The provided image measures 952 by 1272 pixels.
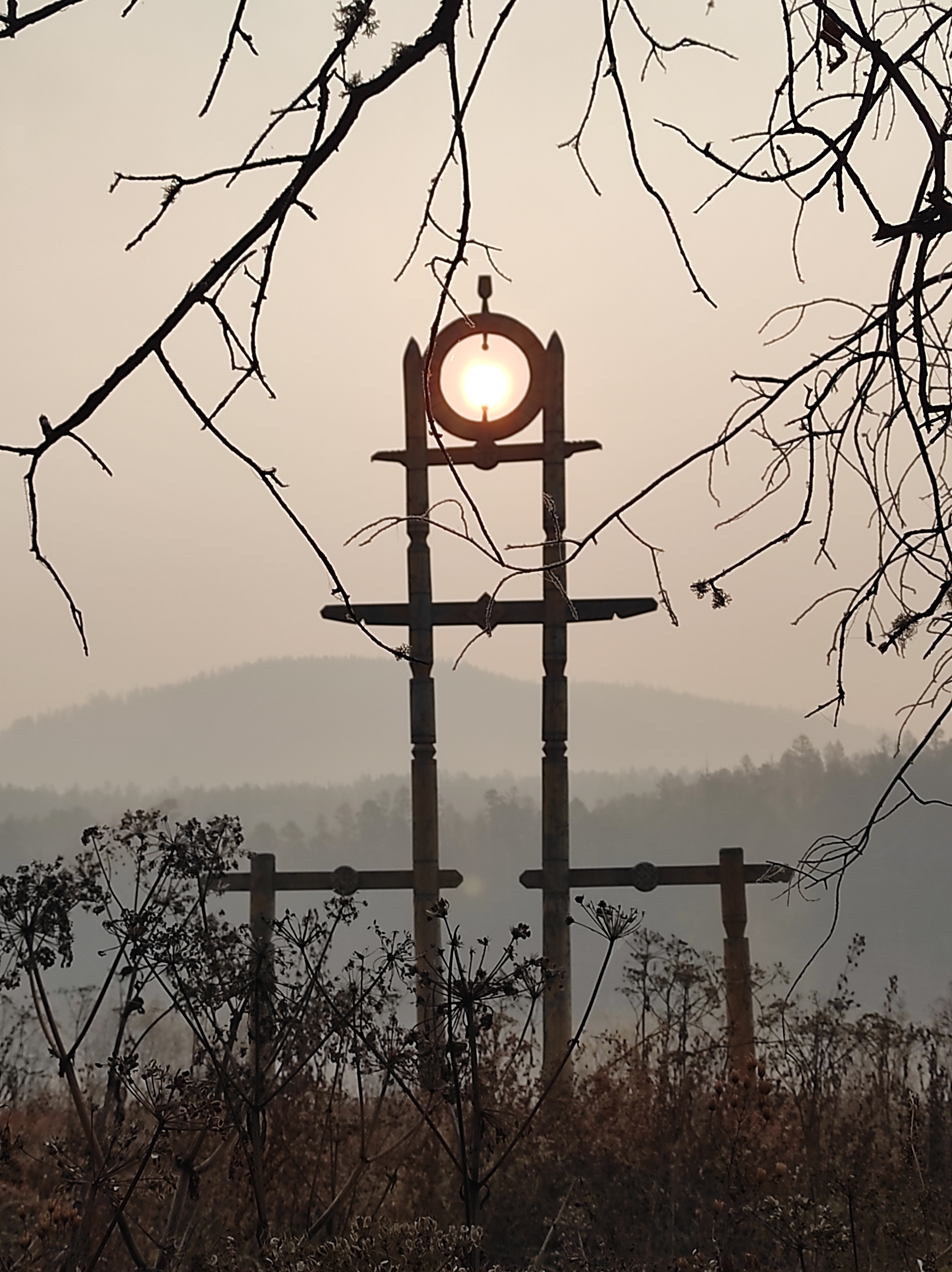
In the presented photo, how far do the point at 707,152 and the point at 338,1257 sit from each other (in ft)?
6.85

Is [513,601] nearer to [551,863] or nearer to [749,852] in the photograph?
[551,863]

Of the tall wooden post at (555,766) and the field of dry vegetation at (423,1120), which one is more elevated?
the tall wooden post at (555,766)

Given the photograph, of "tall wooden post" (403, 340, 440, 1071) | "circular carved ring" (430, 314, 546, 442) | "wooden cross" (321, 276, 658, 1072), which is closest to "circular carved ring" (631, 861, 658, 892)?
"wooden cross" (321, 276, 658, 1072)

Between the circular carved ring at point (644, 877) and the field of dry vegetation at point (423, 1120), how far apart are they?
35cm

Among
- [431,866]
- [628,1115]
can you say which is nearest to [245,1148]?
[628,1115]

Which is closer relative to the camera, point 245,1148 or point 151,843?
point 245,1148

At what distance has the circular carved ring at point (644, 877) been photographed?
6.98 m

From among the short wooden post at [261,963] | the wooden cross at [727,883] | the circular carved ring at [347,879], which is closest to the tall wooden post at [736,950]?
the wooden cross at [727,883]

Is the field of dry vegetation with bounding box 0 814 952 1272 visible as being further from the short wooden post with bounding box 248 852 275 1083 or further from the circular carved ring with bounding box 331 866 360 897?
the circular carved ring with bounding box 331 866 360 897

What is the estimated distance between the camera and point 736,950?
7.03 metres

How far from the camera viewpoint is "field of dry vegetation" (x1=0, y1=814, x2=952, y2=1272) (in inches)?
122

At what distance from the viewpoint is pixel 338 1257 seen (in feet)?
8.04

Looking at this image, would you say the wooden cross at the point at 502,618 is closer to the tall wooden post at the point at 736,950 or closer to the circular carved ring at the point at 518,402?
the circular carved ring at the point at 518,402

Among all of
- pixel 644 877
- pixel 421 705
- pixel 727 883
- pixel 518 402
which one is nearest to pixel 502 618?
pixel 421 705
